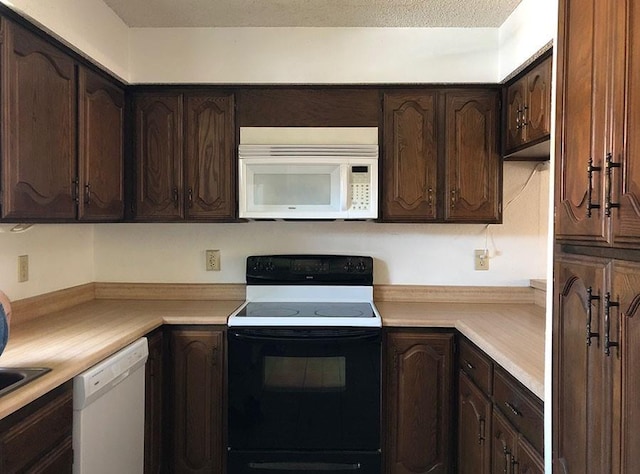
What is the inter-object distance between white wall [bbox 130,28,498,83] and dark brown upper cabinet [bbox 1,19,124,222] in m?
0.36

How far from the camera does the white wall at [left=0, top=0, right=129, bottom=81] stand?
67.7 inches

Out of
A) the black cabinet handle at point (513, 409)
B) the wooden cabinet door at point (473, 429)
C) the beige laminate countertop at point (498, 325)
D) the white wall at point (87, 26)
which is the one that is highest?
the white wall at point (87, 26)

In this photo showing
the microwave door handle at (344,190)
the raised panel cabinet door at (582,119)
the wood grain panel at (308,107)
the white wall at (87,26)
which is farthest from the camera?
the wood grain panel at (308,107)

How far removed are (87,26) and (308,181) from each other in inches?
48.3

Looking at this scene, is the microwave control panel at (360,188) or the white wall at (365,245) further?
the white wall at (365,245)

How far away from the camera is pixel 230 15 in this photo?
240 cm

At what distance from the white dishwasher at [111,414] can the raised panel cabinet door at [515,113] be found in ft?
6.38

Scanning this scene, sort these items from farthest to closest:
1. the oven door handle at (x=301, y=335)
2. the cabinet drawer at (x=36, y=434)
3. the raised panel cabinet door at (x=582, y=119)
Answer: the oven door handle at (x=301, y=335) → the cabinet drawer at (x=36, y=434) → the raised panel cabinet door at (x=582, y=119)

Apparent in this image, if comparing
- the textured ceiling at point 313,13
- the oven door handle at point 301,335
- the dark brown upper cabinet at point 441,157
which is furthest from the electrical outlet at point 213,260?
the textured ceiling at point 313,13

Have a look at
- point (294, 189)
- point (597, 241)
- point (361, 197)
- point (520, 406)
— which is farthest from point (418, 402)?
point (597, 241)

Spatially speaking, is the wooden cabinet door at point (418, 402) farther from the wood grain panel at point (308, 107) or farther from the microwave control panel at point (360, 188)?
the wood grain panel at point (308, 107)

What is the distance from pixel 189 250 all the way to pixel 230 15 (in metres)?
1.31

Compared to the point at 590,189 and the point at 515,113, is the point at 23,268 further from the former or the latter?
the point at 515,113

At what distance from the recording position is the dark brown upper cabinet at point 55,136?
161 centimetres
